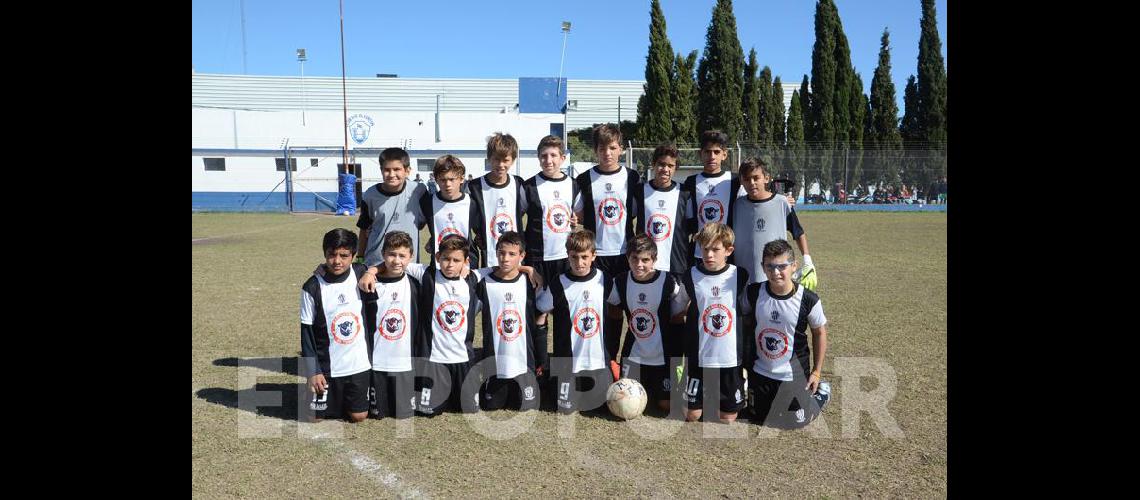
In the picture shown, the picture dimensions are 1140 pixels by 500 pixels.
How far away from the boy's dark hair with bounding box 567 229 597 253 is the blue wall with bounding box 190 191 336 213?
94.9 ft

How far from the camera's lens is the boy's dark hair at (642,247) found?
4.72 metres

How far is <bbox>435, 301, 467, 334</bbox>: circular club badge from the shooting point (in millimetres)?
4746

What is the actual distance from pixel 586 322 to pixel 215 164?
3332cm

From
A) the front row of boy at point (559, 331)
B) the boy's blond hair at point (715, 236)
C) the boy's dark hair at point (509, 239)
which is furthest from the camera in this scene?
the boy's dark hair at point (509, 239)

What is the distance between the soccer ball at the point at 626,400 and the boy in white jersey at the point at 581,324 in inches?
9.3

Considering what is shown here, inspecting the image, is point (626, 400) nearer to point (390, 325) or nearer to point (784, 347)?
point (784, 347)

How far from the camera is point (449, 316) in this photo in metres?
4.75

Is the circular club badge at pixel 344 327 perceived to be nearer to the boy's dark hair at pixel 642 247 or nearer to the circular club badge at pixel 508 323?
the circular club badge at pixel 508 323

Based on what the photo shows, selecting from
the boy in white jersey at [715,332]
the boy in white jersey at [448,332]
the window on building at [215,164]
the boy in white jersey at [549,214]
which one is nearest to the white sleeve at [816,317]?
the boy in white jersey at [715,332]

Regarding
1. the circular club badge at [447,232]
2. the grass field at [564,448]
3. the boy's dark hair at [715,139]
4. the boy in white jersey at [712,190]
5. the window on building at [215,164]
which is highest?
the window on building at [215,164]

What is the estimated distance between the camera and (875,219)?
2344 cm

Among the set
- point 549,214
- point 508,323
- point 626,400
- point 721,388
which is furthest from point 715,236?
point 508,323

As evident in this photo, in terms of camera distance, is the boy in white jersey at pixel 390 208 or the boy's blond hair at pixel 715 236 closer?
the boy's blond hair at pixel 715 236
